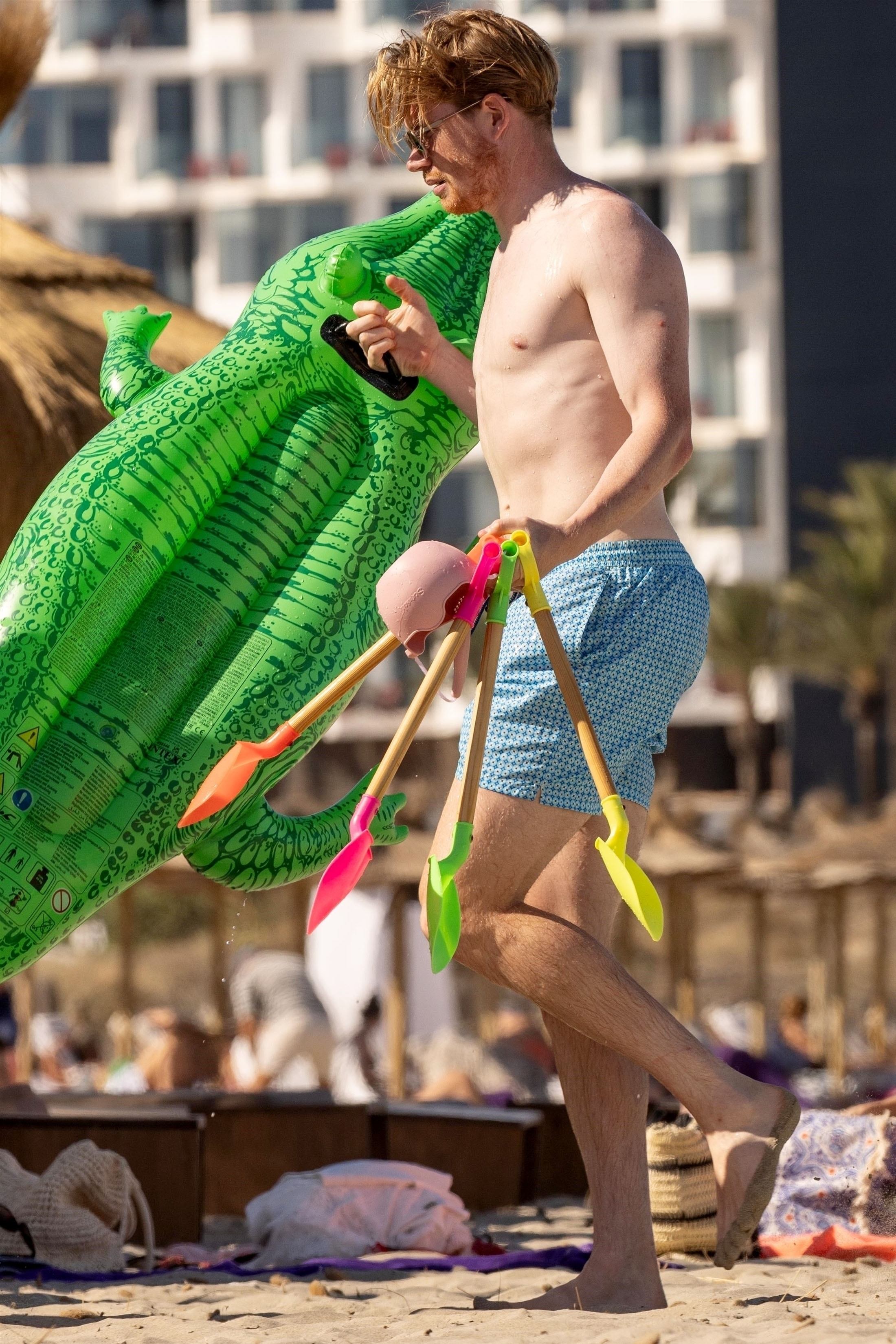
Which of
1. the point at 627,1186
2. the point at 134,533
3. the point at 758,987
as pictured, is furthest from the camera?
the point at 758,987

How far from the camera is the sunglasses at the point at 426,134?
317 cm

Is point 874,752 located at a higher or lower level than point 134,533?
lower

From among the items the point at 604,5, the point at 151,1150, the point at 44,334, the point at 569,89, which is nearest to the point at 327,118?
the point at 569,89

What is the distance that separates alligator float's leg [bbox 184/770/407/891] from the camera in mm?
3426

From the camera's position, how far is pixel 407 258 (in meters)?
3.82

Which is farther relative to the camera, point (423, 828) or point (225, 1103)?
point (423, 828)

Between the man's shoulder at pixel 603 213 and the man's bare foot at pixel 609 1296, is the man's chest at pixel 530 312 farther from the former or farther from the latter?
the man's bare foot at pixel 609 1296

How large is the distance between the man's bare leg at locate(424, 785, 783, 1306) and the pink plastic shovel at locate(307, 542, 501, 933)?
0.47ft

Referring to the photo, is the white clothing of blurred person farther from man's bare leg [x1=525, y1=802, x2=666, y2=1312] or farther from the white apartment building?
the white apartment building

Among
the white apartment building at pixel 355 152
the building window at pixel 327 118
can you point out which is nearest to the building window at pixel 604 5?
the white apartment building at pixel 355 152

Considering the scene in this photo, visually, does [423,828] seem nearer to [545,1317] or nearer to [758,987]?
[758,987]

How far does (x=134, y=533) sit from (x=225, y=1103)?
112 inches

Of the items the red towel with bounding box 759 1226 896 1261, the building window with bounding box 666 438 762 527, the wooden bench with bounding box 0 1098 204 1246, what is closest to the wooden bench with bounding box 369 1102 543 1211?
the wooden bench with bounding box 0 1098 204 1246

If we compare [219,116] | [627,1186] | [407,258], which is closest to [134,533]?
[407,258]
